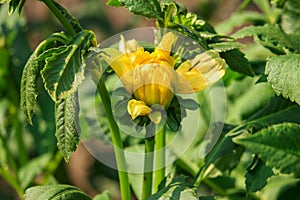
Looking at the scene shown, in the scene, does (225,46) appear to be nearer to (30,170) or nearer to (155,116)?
(155,116)

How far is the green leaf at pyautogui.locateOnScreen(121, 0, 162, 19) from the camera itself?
76 centimetres

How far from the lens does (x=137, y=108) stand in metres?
0.73

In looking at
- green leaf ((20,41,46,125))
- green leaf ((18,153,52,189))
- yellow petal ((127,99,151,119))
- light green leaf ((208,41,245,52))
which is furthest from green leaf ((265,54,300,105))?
green leaf ((18,153,52,189))

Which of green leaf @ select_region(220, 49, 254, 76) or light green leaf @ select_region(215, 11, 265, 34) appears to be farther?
light green leaf @ select_region(215, 11, 265, 34)

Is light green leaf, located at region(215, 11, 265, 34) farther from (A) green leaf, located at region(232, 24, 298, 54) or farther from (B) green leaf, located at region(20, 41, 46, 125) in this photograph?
(B) green leaf, located at region(20, 41, 46, 125)

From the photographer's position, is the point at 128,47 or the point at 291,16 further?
the point at 291,16

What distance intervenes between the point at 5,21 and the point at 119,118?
2.17 feet

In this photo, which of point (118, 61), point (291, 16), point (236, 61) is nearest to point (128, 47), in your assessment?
point (118, 61)

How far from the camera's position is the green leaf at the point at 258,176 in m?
0.84

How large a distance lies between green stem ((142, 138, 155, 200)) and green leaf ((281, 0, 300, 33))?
434 millimetres

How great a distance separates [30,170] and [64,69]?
1.75 ft

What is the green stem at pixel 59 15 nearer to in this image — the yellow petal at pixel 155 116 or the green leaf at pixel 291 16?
the yellow petal at pixel 155 116

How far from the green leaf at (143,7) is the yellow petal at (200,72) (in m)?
0.06

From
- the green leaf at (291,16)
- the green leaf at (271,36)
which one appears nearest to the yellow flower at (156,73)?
the green leaf at (271,36)
